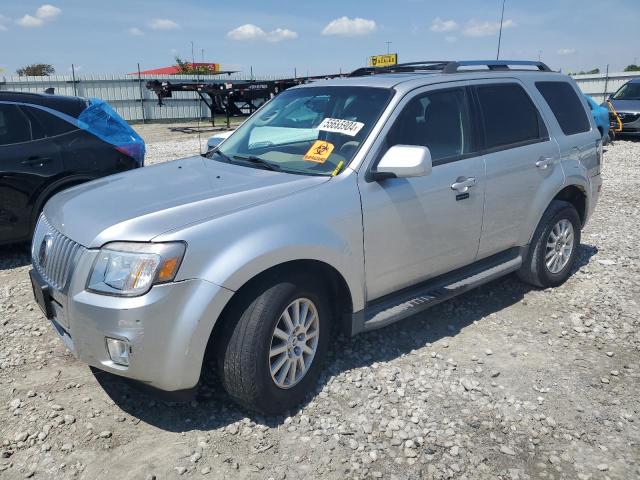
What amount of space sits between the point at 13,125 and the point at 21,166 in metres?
0.50

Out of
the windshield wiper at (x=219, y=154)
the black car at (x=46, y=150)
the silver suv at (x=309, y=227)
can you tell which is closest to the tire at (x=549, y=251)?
the silver suv at (x=309, y=227)

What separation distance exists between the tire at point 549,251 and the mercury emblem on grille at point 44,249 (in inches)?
146

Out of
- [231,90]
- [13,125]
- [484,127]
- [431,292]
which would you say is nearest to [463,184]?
[484,127]

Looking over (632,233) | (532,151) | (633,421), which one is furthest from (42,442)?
(632,233)

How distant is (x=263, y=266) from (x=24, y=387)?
6.18 ft

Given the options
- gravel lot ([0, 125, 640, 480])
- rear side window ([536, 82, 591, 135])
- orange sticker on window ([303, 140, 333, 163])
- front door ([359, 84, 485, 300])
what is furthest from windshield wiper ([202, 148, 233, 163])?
rear side window ([536, 82, 591, 135])

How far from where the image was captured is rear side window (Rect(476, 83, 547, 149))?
13.8 ft

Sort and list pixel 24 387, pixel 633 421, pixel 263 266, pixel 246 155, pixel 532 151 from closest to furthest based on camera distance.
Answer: pixel 263 266, pixel 633 421, pixel 24 387, pixel 246 155, pixel 532 151

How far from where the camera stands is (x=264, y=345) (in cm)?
291

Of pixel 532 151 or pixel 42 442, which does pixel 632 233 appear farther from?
pixel 42 442

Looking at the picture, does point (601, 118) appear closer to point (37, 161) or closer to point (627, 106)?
point (627, 106)

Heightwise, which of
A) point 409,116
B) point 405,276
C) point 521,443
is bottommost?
point 521,443

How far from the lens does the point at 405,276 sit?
3711mm

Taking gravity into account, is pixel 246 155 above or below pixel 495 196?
above
